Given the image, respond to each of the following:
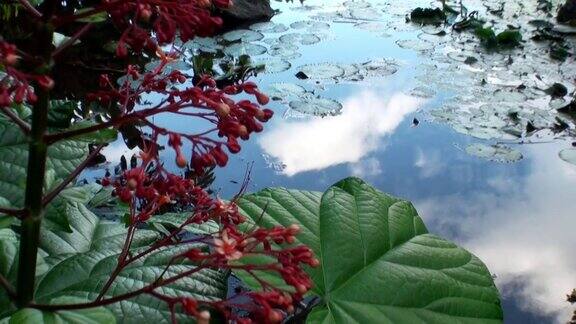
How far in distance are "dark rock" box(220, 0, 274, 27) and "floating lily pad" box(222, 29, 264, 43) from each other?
8.1 inches

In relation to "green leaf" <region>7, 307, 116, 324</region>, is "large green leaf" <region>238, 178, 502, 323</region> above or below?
below

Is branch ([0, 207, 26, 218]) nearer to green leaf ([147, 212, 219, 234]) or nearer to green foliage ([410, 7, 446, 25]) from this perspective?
green leaf ([147, 212, 219, 234])

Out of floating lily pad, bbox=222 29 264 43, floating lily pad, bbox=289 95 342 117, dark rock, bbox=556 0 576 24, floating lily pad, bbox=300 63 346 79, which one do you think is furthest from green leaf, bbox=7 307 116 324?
dark rock, bbox=556 0 576 24

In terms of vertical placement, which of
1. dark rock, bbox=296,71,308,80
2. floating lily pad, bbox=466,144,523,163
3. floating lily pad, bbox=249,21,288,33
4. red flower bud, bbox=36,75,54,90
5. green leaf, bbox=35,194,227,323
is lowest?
floating lily pad, bbox=466,144,523,163

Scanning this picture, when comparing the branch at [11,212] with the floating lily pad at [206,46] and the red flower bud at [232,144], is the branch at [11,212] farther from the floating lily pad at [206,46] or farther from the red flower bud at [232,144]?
the floating lily pad at [206,46]

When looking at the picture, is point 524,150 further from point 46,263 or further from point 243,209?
point 46,263

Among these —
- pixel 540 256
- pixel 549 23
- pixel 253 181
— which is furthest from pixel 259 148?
pixel 549 23

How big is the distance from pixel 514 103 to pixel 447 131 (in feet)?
2.42

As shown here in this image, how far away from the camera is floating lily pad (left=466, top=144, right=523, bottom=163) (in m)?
3.42

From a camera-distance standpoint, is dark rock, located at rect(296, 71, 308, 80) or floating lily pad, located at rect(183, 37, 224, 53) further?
floating lily pad, located at rect(183, 37, 224, 53)

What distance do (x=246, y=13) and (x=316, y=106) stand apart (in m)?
2.01

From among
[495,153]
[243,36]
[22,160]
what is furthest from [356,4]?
[22,160]

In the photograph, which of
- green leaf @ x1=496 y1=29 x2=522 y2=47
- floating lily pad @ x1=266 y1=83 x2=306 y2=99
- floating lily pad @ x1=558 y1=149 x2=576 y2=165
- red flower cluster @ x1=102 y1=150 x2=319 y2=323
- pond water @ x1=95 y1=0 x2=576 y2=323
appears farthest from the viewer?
green leaf @ x1=496 y1=29 x2=522 y2=47

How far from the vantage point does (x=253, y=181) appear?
2977 millimetres
